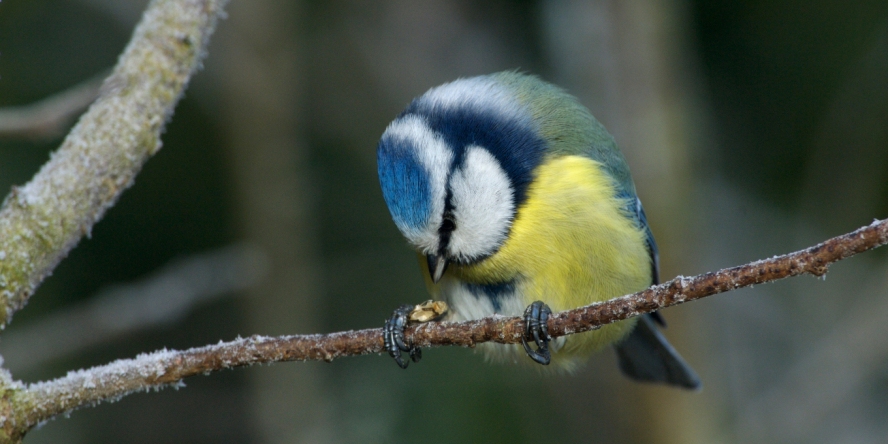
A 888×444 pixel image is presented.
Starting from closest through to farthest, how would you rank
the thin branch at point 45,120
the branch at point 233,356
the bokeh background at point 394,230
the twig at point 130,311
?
the branch at point 233,356 → the thin branch at point 45,120 → the twig at point 130,311 → the bokeh background at point 394,230

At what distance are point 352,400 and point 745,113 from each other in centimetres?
247

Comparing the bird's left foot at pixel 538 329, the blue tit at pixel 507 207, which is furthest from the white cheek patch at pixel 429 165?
the bird's left foot at pixel 538 329

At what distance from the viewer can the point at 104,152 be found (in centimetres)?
128

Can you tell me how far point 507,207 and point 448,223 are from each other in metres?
0.14

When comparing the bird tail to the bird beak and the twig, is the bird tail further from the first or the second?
the twig

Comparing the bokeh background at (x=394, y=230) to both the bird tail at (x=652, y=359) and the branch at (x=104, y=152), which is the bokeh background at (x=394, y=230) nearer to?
the bird tail at (x=652, y=359)

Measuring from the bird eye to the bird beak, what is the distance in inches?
2.8

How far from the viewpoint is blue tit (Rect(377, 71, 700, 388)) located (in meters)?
1.48

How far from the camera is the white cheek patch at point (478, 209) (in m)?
1.51

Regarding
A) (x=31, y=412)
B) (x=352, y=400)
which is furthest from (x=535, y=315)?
(x=352, y=400)

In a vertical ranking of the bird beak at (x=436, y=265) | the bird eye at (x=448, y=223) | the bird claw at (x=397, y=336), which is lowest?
the bird claw at (x=397, y=336)

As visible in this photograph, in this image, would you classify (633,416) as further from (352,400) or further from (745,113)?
(745,113)

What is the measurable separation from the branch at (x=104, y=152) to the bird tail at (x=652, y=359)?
1.40 m

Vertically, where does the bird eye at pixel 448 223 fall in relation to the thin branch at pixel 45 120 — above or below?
below
